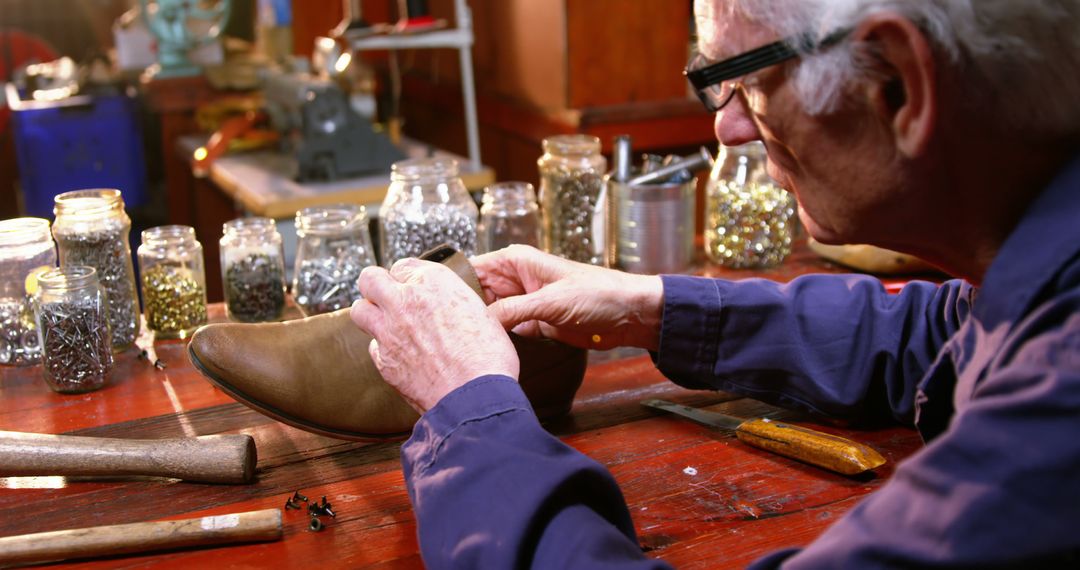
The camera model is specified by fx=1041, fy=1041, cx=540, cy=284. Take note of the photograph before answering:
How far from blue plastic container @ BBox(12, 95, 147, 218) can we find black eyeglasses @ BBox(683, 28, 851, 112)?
3.21 meters

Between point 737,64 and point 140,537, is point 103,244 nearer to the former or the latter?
point 140,537

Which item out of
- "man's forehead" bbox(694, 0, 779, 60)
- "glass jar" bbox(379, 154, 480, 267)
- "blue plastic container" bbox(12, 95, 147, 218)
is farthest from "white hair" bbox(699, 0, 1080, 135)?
"blue plastic container" bbox(12, 95, 147, 218)

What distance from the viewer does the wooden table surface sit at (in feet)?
3.54

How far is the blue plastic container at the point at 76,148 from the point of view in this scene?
371 cm

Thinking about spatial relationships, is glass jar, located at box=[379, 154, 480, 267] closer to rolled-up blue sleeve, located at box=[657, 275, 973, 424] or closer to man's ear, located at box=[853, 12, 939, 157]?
rolled-up blue sleeve, located at box=[657, 275, 973, 424]

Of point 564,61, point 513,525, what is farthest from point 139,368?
point 564,61

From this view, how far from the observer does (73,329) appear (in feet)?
4.78

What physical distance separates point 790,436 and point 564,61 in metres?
2.53

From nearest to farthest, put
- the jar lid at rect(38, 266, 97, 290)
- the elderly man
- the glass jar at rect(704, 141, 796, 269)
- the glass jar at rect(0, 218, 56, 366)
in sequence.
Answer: the elderly man, the jar lid at rect(38, 266, 97, 290), the glass jar at rect(0, 218, 56, 366), the glass jar at rect(704, 141, 796, 269)

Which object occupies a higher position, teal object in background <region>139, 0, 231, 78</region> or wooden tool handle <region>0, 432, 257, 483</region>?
teal object in background <region>139, 0, 231, 78</region>

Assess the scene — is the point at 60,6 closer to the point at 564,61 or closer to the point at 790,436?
the point at 564,61

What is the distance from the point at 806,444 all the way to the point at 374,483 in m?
0.52

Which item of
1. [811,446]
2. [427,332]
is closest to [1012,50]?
[811,446]

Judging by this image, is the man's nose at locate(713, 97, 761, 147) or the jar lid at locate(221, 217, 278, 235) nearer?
the man's nose at locate(713, 97, 761, 147)
